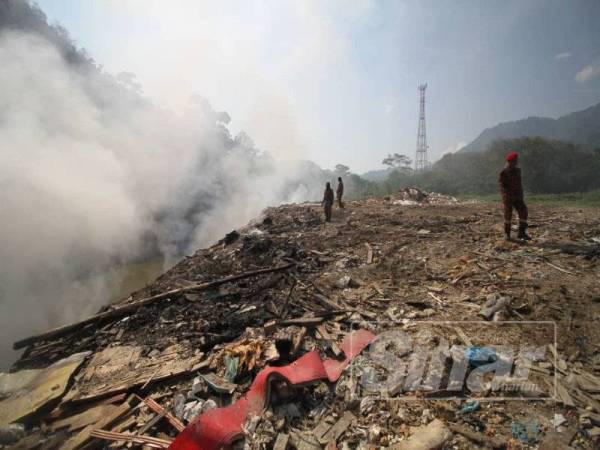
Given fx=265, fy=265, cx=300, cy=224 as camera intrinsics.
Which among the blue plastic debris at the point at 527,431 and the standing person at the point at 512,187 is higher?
the standing person at the point at 512,187

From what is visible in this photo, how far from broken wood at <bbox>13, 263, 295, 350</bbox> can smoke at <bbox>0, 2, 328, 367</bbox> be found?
2.80m

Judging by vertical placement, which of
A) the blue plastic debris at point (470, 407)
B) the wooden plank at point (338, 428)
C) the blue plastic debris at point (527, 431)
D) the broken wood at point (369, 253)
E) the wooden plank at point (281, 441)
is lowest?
the blue plastic debris at point (527, 431)

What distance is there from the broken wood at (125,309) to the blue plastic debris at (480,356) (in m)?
3.94

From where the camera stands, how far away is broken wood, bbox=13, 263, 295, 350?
4.42m

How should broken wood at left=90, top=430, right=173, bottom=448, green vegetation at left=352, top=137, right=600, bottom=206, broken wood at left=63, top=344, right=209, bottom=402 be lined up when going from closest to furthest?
broken wood at left=90, top=430, right=173, bottom=448 → broken wood at left=63, top=344, right=209, bottom=402 → green vegetation at left=352, top=137, right=600, bottom=206

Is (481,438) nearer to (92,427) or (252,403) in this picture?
(252,403)

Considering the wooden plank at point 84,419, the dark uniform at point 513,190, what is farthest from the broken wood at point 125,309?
the dark uniform at point 513,190

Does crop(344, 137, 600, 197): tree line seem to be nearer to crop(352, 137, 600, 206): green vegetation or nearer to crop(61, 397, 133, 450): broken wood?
crop(352, 137, 600, 206): green vegetation

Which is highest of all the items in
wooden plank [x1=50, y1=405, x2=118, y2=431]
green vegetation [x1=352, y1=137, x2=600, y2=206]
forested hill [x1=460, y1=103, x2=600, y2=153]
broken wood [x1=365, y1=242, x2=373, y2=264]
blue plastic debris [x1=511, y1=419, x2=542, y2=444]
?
forested hill [x1=460, y1=103, x2=600, y2=153]

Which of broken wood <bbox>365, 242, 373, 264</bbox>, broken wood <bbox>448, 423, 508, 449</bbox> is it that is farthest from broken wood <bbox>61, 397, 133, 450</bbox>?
broken wood <bbox>365, 242, 373, 264</bbox>

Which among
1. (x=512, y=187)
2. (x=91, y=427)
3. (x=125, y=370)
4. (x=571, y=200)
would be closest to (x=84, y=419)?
(x=91, y=427)

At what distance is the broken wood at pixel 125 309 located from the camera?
4418 millimetres

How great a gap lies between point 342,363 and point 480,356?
1400 mm

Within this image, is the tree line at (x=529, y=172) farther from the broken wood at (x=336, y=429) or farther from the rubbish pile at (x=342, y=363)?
the broken wood at (x=336, y=429)
